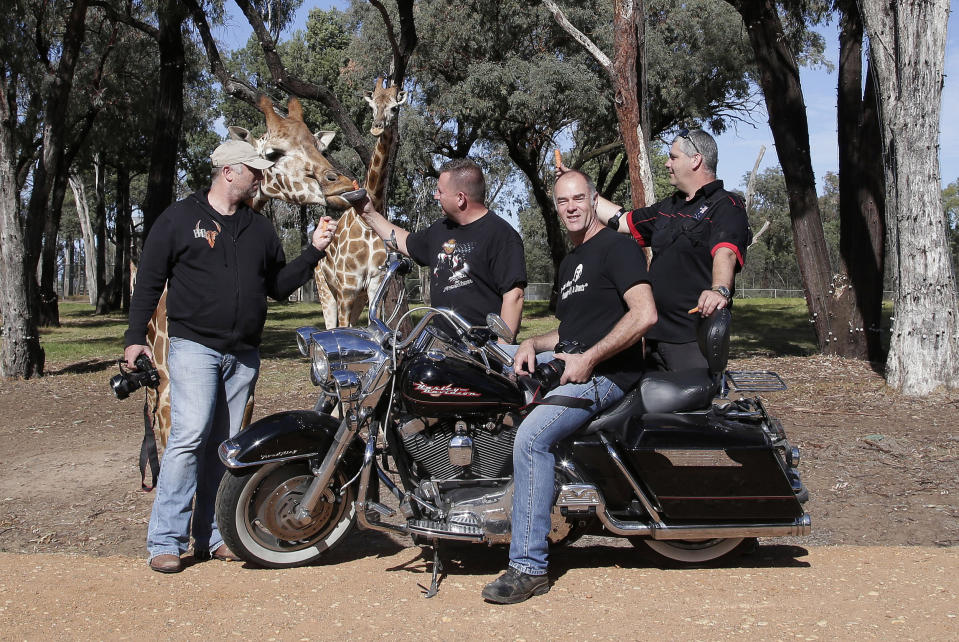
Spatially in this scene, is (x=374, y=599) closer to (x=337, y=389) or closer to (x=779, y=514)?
(x=337, y=389)

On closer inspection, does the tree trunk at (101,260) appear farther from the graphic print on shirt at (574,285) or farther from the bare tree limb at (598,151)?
the graphic print on shirt at (574,285)

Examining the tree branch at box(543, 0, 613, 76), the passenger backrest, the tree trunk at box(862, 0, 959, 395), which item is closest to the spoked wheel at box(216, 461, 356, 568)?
the passenger backrest

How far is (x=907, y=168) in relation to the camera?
31.2 feet

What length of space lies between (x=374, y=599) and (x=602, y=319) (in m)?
1.75

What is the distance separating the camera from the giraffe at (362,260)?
845 cm

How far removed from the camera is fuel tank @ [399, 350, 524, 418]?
4258 mm

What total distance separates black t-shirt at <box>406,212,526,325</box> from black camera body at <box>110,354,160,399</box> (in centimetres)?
163

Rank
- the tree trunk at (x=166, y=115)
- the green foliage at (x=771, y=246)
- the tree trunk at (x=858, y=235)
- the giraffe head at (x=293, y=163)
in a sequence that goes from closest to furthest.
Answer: the giraffe head at (x=293, y=163) → the tree trunk at (x=858, y=235) → the tree trunk at (x=166, y=115) → the green foliage at (x=771, y=246)

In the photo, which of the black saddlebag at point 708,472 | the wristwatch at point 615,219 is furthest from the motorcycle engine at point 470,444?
the wristwatch at point 615,219

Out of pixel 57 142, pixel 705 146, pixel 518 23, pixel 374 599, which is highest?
pixel 518 23

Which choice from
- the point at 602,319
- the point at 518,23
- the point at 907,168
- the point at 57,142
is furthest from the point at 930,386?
the point at 518,23

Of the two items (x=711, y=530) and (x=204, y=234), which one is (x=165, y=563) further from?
(x=711, y=530)

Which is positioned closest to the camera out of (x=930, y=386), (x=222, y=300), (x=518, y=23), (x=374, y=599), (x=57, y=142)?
(x=374, y=599)

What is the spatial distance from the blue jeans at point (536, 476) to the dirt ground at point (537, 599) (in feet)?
0.83
